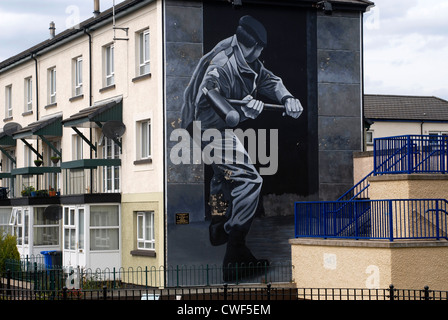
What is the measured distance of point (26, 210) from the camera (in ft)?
123

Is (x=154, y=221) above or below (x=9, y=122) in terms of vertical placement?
below

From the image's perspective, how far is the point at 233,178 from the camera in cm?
2936

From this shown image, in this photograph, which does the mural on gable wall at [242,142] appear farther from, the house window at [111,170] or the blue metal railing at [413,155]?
the blue metal railing at [413,155]

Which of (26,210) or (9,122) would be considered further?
(9,122)

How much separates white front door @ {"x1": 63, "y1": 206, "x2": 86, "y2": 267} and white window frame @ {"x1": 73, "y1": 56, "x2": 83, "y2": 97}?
5.00 meters

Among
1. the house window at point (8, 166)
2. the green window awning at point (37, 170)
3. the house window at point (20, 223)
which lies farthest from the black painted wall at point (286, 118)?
the house window at point (8, 166)

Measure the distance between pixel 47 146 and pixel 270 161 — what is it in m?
13.1

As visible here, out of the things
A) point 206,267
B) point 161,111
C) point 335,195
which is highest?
point 161,111

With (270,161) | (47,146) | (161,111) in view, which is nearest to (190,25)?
(161,111)

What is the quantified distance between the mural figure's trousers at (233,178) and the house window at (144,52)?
3733 millimetres

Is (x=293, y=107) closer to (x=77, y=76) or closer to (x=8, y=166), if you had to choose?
(x=77, y=76)
